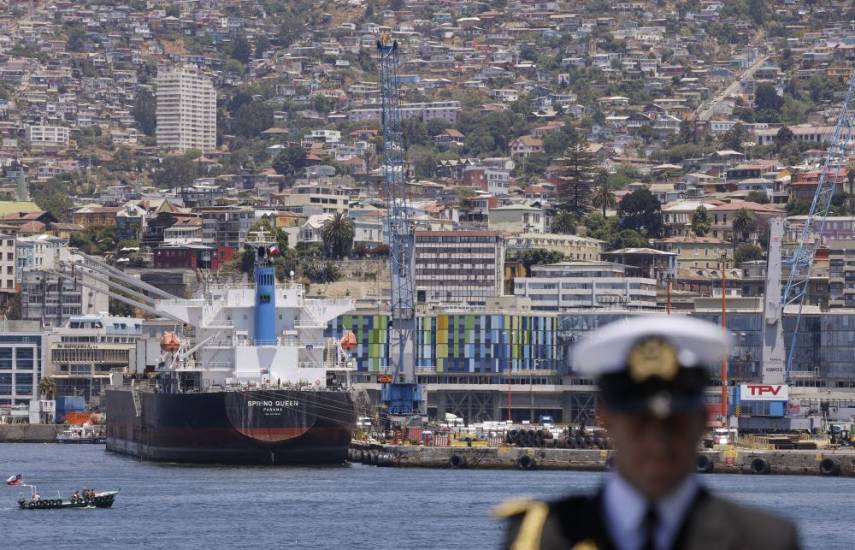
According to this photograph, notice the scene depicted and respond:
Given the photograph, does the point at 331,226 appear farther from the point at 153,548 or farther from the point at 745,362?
the point at 153,548

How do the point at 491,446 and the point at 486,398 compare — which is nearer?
the point at 491,446

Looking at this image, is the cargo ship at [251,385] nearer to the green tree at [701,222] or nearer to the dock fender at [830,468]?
the dock fender at [830,468]

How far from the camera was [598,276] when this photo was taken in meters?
158

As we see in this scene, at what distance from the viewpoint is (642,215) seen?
19750cm

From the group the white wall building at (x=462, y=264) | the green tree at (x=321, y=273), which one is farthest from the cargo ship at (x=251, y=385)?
the green tree at (x=321, y=273)

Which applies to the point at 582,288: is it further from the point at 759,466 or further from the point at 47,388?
the point at 759,466

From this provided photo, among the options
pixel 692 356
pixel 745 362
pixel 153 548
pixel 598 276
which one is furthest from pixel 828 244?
pixel 692 356

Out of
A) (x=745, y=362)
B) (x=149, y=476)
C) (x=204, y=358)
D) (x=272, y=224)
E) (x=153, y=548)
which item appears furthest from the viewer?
(x=272, y=224)

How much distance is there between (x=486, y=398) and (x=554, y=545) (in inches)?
5053

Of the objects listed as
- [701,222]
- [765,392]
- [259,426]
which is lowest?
[259,426]

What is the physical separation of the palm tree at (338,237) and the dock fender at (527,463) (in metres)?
94.9

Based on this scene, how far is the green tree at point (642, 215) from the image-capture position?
196750 millimetres

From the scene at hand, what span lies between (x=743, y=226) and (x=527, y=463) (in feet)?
346

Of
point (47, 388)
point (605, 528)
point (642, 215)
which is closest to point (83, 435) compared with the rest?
point (47, 388)
